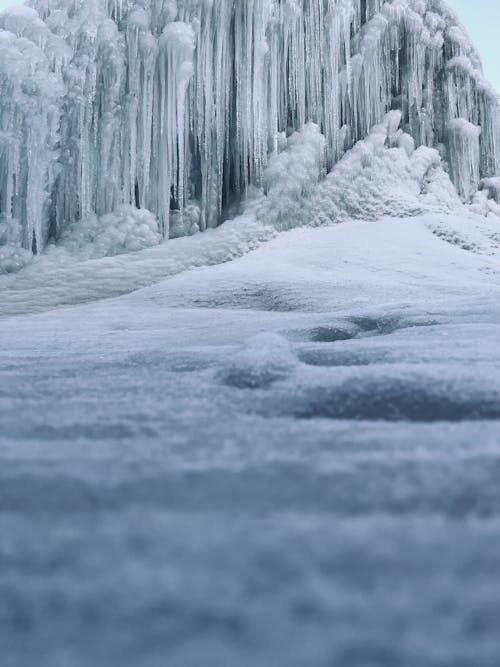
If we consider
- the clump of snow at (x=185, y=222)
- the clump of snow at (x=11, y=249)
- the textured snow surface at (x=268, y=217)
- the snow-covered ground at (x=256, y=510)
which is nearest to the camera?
the snow-covered ground at (x=256, y=510)

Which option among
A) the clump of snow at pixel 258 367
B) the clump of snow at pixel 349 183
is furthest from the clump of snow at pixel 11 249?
the clump of snow at pixel 258 367

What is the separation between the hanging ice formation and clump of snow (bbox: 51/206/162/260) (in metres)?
0.19

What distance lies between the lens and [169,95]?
7.02 m

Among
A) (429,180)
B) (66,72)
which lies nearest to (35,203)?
(66,72)

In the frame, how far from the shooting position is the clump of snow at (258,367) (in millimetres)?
1564

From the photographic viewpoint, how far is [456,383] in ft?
4.48

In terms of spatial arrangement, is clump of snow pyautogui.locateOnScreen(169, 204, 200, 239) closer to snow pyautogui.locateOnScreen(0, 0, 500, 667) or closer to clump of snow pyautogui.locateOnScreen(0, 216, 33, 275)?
snow pyautogui.locateOnScreen(0, 0, 500, 667)

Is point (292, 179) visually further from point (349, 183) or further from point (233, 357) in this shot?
point (233, 357)

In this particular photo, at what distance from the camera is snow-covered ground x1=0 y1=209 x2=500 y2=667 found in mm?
584

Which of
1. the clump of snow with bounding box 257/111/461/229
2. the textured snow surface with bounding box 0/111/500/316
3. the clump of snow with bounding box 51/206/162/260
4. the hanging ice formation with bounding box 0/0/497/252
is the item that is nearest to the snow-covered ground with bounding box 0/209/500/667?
the textured snow surface with bounding box 0/111/500/316

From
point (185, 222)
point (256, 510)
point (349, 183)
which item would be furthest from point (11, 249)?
point (256, 510)

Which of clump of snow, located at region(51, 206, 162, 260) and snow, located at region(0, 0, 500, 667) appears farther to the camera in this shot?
clump of snow, located at region(51, 206, 162, 260)

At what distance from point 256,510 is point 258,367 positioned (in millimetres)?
837

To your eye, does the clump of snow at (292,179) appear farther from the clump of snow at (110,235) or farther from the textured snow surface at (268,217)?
the clump of snow at (110,235)
